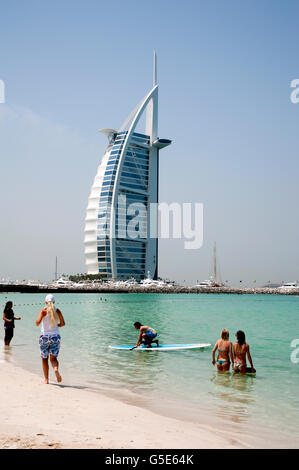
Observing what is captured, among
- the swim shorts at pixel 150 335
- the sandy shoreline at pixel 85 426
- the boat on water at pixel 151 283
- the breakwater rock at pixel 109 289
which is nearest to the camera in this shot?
the sandy shoreline at pixel 85 426

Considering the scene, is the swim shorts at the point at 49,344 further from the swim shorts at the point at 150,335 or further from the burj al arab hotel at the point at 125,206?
the burj al arab hotel at the point at 125,206

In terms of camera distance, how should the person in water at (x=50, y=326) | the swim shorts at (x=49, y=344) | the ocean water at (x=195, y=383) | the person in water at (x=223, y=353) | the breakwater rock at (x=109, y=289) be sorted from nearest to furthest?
the ocean water at (x=195, y=383) → the person in water at (x=50, y=326) → the swim shorts at (x=49, y=344) → the person in water at (x=223, y=353) → the breakwater rock at (x=109, y=289)

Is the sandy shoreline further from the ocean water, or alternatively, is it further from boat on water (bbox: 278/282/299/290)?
boat on water (bbox: 278/282/299/290)

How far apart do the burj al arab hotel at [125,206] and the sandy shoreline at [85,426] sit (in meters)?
121

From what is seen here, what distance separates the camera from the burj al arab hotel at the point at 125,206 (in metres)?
131

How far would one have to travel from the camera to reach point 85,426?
20.1ft

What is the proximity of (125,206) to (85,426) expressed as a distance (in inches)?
5134

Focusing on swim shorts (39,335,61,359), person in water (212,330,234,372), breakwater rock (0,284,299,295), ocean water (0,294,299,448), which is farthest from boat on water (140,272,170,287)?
swim shorts (39,335,61,359)

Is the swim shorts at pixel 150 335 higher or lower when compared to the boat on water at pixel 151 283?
higher

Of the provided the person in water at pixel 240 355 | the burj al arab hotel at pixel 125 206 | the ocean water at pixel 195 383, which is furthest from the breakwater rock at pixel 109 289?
the person in water at pixel 240 355

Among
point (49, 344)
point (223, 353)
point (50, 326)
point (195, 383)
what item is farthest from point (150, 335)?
point (50, 326)

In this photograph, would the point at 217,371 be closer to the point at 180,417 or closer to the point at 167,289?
the point at 180,417

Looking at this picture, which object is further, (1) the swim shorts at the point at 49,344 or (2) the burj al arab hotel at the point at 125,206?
A: (2) the burj al arab hotel at the point at 125,206
